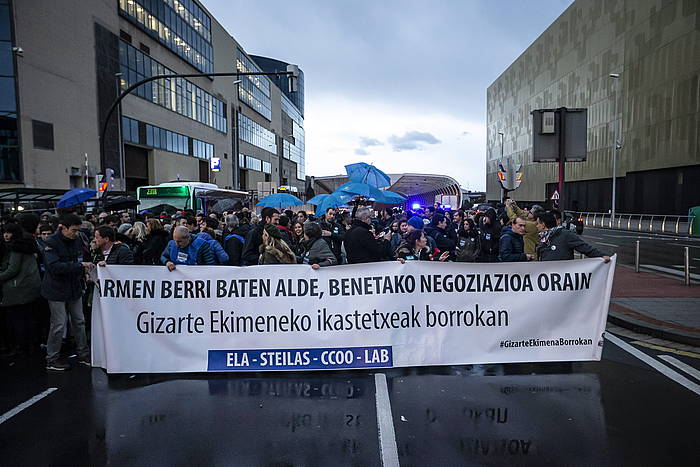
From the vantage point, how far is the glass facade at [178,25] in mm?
37594

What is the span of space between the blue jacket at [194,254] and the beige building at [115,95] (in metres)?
10.5

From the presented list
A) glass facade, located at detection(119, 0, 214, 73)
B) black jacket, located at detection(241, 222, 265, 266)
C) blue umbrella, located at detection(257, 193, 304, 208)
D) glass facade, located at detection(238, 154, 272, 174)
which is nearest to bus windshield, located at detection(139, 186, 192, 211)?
blue umbrella, located at detection(257, 193, 304, 208)

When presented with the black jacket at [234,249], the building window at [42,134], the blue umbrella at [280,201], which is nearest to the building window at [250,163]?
the building window at [42,134]

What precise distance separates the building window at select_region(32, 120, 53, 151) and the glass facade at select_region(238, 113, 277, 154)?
3700 centimetres

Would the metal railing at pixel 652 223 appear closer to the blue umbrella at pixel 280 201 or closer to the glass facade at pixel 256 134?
the blue umbrella at pixel 280 201

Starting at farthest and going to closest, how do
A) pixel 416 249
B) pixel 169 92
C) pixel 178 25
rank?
pixel 178 25 → pixel 169 92 → pixel 416 249

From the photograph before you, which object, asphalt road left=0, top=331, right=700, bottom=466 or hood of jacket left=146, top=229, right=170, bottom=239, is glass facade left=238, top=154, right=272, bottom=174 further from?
asphalt road left=0, top=331, right=700, bottom=466

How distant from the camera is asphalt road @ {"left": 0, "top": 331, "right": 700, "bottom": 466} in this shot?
387 cm

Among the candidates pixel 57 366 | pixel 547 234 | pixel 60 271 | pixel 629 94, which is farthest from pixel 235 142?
pixel 547 234

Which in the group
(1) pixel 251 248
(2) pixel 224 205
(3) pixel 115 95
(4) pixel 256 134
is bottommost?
(1) pixel 251 248

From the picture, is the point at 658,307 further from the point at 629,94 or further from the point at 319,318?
the point at 629,94

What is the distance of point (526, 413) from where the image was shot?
15.0ft

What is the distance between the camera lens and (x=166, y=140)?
140 ft

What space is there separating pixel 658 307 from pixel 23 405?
9.29 metres
